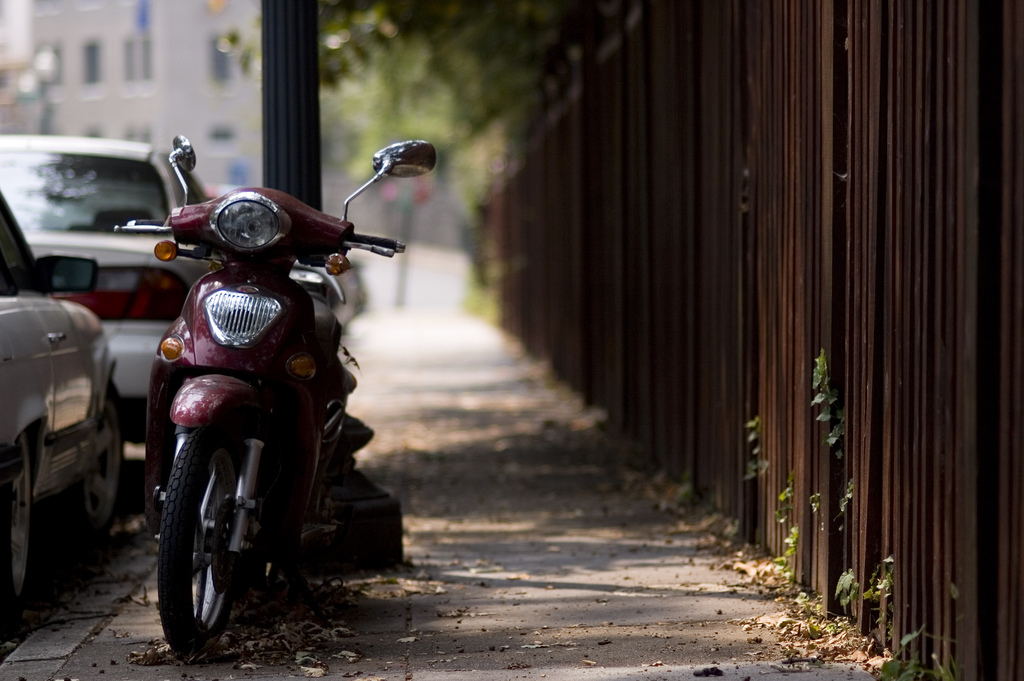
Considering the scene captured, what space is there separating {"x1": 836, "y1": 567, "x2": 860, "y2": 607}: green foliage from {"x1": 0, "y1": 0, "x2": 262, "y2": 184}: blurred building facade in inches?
1957

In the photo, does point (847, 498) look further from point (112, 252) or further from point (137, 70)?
point (137, 70)

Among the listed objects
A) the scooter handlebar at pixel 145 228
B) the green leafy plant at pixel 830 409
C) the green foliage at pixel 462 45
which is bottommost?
the green leafy plant at pixel 830 409

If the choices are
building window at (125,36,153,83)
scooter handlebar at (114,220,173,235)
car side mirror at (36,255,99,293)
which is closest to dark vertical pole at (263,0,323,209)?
car side mirror at (36,255,99,293)

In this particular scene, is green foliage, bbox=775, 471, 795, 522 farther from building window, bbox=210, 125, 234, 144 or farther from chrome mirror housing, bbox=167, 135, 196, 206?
building window, bbox=210, 125, 234, 144

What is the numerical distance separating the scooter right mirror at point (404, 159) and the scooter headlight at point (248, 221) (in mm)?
450

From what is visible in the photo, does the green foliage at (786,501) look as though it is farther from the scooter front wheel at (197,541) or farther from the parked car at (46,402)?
the parked car at (46,402)

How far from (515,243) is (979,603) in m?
20.4

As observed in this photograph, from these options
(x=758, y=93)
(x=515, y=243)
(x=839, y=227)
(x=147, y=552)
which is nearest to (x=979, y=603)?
(x=839, y=227)

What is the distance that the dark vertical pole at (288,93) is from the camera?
6.25 meters

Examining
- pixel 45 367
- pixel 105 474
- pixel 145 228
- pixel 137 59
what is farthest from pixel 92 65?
pixel 145 228

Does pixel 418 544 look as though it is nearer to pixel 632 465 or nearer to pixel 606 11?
pixel 632 465

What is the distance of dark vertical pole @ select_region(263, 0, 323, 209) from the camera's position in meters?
6.25

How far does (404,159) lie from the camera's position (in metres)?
4.95

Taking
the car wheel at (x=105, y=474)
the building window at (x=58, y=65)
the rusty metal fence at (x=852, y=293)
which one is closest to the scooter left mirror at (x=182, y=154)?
the car wheel at (x=105, y=474)
